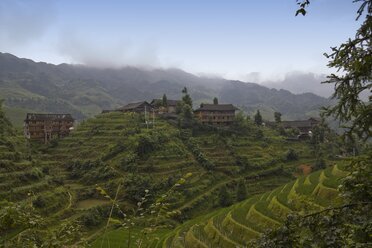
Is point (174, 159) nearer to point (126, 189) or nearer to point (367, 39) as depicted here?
point (126, 189)

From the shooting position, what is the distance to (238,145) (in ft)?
259

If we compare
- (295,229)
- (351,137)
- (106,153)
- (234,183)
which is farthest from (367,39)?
(106,153)

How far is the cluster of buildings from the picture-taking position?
8538 cm

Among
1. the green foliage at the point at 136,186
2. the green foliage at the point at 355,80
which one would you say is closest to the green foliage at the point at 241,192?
the green foliage at the point at 136,186

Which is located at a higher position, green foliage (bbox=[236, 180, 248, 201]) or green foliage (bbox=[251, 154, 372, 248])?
green foliage (bbox=[251, 154, 372, 248])

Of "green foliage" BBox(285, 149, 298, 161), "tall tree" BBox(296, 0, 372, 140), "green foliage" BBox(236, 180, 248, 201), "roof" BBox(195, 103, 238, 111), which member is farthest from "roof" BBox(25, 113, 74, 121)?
"tall tree" BBox(296, 0, 372, 140)

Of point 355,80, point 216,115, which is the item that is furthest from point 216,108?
point 355,80

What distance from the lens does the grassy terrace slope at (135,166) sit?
52.9 meters

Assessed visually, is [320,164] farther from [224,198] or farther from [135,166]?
[135,166]

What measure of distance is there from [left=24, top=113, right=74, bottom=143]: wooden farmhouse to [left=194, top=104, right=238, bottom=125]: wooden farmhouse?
1338 inches

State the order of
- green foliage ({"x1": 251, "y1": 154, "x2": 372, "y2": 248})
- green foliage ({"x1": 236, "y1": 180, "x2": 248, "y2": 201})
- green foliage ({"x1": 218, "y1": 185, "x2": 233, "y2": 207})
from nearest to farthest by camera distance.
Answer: green foliage ({"x1": 251, "y1": 154, "x2": 372, "y2": 248}), green foliage ({"x1": 218, "y1": 185, "x2": 233, "y2": 207}), green foliage ({"x1": 236, "y1": 180, "x2": 248, "y2": 201})

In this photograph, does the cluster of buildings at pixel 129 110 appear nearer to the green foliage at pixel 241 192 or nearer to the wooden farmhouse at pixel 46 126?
the wooden farmhouse at pixel 46 126

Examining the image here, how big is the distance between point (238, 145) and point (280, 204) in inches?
1819

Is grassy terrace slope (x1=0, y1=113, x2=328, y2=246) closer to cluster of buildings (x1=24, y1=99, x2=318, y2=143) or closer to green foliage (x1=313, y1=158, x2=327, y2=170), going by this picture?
green foliage (x1=313, y1=158, x2=327, y2=170)
